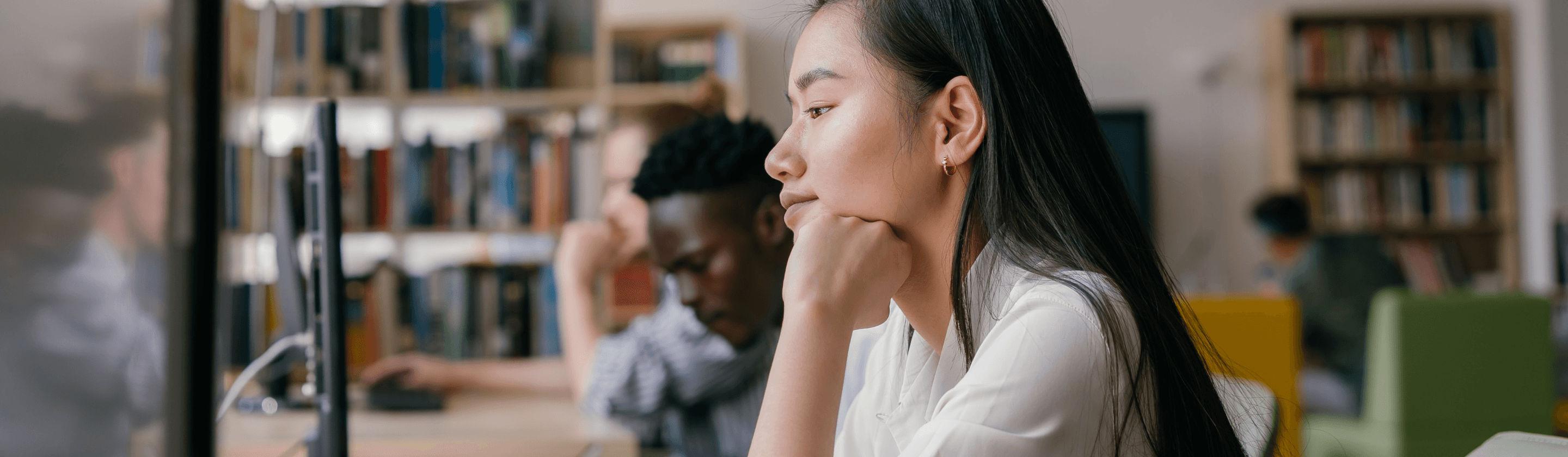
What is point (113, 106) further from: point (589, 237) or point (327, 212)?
point (589, 237)

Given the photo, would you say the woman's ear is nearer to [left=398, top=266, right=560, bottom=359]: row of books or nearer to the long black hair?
the long black hair

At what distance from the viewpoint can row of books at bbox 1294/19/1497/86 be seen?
12.7 ft

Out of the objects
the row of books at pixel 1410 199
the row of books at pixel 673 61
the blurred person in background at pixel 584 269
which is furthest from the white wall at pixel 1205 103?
the blurred person in background at pixel 584 269

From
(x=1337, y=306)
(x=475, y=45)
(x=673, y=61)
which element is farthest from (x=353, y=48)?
(x=1337, y=306)

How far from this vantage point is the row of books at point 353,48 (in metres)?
2.70

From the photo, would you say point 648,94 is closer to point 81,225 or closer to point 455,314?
point 455,314

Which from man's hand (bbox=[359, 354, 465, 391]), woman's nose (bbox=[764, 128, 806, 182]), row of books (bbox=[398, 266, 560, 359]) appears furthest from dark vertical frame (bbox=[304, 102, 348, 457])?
row of books (bbox=[398, 266, 560, 359])

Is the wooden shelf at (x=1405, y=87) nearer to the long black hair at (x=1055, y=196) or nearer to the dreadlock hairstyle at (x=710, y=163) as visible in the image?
the dreadlock hairstyle at (x=710, y=163)

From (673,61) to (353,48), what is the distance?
3.76ft

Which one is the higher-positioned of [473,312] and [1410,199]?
[1410,199]

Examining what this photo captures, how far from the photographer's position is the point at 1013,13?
0.64 metres

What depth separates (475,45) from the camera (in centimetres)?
280

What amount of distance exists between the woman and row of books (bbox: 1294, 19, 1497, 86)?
3866 mm

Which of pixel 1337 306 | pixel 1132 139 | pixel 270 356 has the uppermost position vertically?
pixel 1132 139
